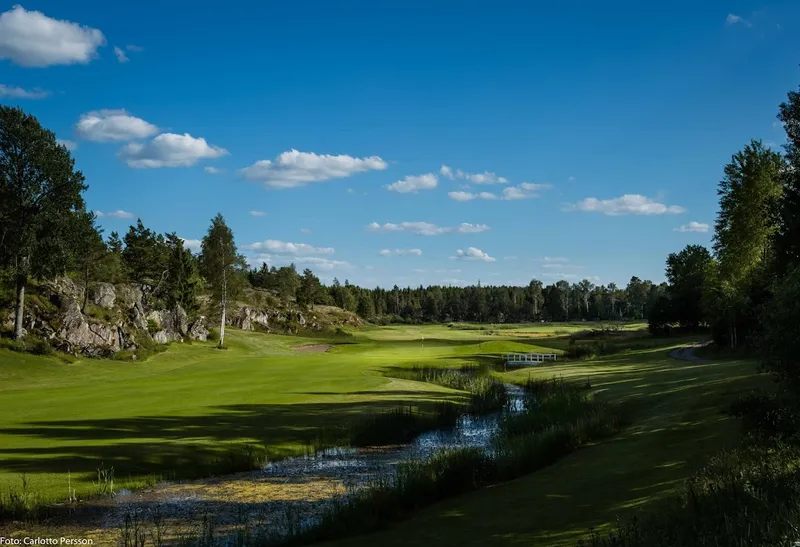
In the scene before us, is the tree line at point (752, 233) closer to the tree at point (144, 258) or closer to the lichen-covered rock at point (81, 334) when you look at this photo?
the lichen-covered rock at point (81, 334)

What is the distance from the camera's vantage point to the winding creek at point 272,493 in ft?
46.7

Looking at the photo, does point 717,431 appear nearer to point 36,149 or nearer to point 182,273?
point 36,149

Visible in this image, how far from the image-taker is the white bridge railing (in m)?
64.2

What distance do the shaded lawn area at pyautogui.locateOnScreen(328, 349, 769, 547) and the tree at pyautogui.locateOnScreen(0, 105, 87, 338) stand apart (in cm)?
5020

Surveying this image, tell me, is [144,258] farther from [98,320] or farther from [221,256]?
[98,320]

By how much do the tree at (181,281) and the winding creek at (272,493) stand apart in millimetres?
66050

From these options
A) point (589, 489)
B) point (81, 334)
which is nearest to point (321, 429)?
point (589, 489)

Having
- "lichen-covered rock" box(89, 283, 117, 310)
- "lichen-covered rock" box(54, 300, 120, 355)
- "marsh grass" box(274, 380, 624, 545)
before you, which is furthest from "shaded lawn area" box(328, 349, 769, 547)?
"lichen-covered rock" box(89, 283, 117, 310)

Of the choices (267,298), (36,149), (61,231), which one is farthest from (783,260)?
(267,298)

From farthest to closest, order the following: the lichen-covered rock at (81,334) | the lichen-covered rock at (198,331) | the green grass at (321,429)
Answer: the lichen-covered rock at (198,331) → the lichen-covered rock at (81,334) → the green grass at (321,429)

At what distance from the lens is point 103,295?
58.9 m

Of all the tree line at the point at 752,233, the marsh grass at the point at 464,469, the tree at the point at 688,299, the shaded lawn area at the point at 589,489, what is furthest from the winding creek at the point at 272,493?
the tree at the point at 688,299

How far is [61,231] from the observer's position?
53.2m

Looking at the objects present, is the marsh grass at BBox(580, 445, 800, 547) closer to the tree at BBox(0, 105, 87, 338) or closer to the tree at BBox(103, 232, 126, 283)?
the tree at BBox(0, 105, 87, 338)
